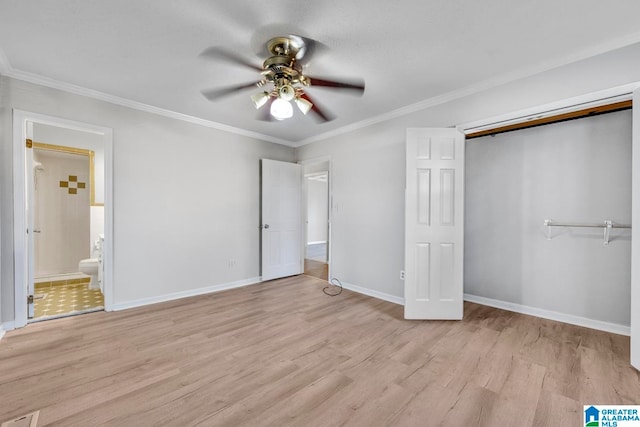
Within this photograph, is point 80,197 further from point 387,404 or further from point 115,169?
point 387,404

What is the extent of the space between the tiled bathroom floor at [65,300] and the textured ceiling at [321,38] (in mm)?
2560

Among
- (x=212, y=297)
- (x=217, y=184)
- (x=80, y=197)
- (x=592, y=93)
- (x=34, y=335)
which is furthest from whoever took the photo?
(x=80, y=197)

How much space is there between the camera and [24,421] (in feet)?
5.00

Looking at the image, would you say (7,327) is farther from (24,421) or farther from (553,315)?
(553,315)

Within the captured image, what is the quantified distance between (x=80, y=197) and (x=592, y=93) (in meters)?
7.02

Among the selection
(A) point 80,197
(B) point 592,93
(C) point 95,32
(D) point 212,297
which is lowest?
(D) point 212,297

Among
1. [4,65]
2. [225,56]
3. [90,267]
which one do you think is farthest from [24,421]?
[90,267]

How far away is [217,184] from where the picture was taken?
411 cm

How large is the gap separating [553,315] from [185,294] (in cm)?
447

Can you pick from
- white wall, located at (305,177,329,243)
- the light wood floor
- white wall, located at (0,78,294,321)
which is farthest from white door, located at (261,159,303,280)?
white wall, located at (305,177,329,243)

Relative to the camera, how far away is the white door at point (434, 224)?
9.64 feet

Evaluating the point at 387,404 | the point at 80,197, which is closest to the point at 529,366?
the point at 387,404

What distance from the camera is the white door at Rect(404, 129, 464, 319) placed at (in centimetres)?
294

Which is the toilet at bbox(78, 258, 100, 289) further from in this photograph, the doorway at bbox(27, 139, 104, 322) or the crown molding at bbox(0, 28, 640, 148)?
the crown molding at bbox(0, 28, 640, 148)
